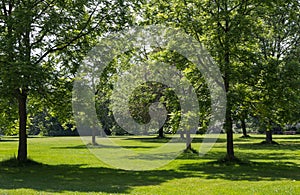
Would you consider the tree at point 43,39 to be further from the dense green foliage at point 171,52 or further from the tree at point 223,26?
the tree at point 223,26

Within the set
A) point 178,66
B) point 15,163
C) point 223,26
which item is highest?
point 223,26

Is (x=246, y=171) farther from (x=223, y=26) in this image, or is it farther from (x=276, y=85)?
(x=223, y=26)

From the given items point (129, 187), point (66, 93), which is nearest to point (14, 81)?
point (66, 93)

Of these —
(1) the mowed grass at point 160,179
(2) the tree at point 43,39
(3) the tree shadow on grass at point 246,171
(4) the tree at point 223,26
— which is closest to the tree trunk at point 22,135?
(2) the tree at point 43,39

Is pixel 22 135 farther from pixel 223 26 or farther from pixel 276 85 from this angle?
pixel 276 85

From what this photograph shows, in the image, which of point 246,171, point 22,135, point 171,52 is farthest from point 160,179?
point 22,135

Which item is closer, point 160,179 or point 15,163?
point 160,179

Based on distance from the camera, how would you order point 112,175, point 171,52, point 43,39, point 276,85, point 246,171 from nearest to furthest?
point 112,175, point 246,171, point 276,85, point 43,39, point 171,52

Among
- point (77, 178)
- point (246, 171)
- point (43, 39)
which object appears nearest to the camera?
point (77, 178)

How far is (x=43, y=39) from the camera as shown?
21.5 meters

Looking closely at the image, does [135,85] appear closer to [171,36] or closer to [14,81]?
[171,36]

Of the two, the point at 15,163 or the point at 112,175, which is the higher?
the point at 15,163

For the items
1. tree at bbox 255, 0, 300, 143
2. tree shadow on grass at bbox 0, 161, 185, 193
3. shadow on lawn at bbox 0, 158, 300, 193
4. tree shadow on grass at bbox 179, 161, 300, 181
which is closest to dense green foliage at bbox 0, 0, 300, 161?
tree at bbox 255, 0, 300, 143

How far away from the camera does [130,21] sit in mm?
22641
